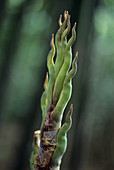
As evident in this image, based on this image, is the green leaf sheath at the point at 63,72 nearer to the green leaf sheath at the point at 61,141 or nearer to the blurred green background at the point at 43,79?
the green leaf sheath at the point at 61,141

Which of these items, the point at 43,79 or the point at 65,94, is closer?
the point at 65,94

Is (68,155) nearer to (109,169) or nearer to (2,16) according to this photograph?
(109,169)

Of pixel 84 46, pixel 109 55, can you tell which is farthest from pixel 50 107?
pixel 109 55

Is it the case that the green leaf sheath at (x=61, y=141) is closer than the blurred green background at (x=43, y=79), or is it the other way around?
the green leaf sheath at (x=61, y=141)

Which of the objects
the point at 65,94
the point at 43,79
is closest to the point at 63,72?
the point at 65,94

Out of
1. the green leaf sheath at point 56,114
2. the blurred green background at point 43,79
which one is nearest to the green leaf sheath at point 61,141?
the green leaf sheath at point 56,114

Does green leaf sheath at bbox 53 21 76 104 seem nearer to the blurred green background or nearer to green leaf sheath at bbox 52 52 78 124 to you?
green leaf sheath at bbox 52 52 78 124

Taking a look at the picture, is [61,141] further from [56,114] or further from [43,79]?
[43,79]

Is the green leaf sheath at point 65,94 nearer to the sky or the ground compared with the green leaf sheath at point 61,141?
nearer to the sky

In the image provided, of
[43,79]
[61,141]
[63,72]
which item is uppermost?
[43,79]
